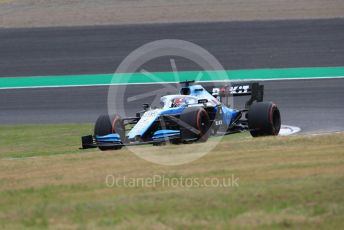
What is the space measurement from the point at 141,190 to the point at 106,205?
894mm

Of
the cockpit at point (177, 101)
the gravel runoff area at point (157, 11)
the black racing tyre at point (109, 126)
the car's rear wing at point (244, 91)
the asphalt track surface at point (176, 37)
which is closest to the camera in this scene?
the black racing tyre at point (109, 126)

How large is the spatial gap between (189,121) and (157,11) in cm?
2541

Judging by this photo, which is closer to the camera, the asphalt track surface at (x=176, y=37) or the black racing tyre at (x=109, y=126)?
the black racing tyre at (x=109, y=126)

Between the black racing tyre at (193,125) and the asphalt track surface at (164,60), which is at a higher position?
the asphalt track surface at (164,60)

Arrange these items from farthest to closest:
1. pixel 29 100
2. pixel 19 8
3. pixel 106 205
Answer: pixel 19 8, pixel 29 100, pixel 106 205

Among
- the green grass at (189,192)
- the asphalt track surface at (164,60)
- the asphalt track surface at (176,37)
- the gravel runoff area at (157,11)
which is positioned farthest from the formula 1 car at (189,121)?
the gravel runoff area at (157,11)

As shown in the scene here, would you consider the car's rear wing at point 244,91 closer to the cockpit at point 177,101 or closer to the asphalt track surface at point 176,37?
the cockpit at point 177,101

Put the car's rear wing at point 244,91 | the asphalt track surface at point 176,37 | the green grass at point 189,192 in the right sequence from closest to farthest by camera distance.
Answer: the green grass at point 189,192, the car's rear wing at point 244,91, the asphalt track surface at point 176,37

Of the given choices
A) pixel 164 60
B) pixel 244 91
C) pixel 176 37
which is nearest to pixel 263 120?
pixel 244 91

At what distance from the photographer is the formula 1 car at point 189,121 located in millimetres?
16031

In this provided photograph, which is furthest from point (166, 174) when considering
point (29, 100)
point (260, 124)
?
point (29, 100)

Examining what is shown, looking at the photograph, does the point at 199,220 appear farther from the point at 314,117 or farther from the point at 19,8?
the point at 19,8

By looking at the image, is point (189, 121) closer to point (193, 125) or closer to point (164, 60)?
point (193, 125)

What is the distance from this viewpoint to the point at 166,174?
37.9 ft
